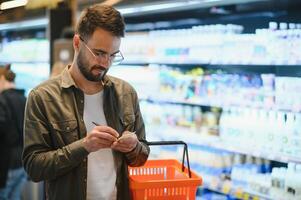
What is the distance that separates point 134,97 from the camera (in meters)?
2.19

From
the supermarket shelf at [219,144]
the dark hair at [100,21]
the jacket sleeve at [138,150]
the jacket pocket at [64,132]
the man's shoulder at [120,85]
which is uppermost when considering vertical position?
the dark hair at [100,21]

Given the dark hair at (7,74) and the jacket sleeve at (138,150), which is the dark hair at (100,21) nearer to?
the jacket sleeve at (138,150)

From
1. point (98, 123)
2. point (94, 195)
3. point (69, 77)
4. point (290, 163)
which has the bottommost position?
point (290, 163)

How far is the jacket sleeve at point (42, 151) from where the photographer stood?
183 centimetres

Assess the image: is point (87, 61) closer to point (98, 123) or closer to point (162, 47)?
point (98, 123)

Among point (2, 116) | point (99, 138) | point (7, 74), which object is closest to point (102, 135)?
point (99, 138)

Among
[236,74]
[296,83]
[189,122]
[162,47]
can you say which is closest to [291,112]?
[296,83]

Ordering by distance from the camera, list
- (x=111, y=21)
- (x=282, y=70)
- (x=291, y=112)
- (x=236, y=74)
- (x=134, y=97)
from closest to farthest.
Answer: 1. (x=111, y=21)
2. (x=134, y=97)
3. (x=291, y=112)
4. (x=282, y=70)
5. (x=236, y=74)

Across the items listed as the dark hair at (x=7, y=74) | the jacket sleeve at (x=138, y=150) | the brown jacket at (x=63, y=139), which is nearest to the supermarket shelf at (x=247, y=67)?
the dark hair at (x=7, y=74)

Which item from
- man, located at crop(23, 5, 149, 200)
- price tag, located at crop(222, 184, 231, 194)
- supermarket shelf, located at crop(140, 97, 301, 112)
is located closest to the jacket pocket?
man, located at crop(23, 5, 149, 200)

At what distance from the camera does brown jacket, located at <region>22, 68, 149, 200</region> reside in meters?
1.85

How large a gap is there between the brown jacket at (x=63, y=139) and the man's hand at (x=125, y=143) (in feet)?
0.28

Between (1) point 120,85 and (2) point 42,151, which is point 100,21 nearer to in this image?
(1) point 120,85

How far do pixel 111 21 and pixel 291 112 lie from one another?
173 cm
